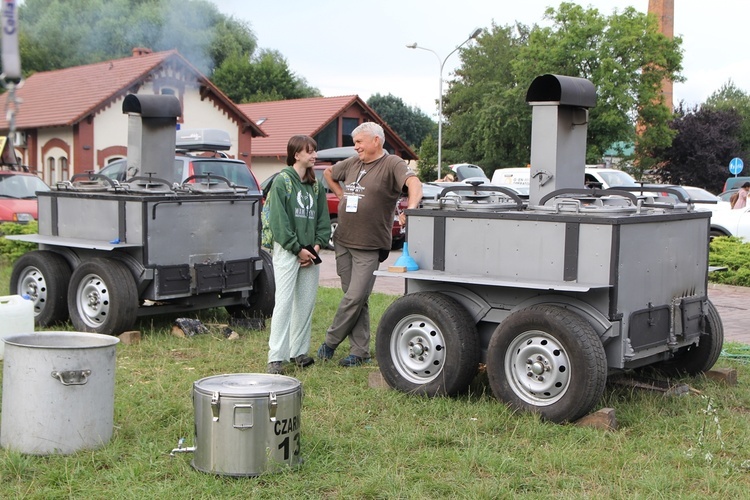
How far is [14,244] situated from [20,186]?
2.89m

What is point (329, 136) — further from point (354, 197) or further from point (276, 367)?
point (276, 367)

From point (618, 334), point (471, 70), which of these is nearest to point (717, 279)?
point (618, 334)

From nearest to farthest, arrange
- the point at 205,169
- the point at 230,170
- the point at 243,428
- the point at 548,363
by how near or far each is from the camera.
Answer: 1. the point at 243,428
2. the point at 548,363
3. the point at 205,169
4. the point at 230,170

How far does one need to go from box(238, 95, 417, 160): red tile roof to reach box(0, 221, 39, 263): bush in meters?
27.0

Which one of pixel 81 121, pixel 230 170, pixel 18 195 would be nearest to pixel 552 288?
pixel 230 170

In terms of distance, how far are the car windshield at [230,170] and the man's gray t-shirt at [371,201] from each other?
875cm

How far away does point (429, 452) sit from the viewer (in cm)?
516

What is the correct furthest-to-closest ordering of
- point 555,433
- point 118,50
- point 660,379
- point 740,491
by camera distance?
point 118,50 → point 660,379 → point 555,433 → point 740,491

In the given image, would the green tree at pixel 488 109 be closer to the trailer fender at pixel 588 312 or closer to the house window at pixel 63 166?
the house window at pixel 63 166

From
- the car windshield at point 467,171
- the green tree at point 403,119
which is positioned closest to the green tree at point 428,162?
the car windshield at point 467,171

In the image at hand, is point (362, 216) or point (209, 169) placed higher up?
point (209, 169)

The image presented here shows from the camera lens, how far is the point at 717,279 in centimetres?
1401

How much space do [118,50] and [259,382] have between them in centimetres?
978

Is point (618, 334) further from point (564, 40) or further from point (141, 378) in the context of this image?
point (564, 40)
